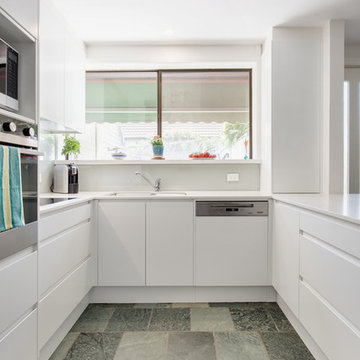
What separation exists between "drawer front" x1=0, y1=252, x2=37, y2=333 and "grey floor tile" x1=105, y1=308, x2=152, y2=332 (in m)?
0.80

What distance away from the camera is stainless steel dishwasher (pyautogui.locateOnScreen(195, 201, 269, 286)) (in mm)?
2273

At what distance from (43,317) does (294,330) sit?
1.59 m

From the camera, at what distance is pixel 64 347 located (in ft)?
5.69

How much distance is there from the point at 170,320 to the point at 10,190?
1.49 meters

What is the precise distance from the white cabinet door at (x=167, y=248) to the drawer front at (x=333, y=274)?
90 cm

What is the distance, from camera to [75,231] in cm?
193

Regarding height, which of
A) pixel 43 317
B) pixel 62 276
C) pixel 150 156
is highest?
pixel 150 156

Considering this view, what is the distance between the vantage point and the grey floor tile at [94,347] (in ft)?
5.41

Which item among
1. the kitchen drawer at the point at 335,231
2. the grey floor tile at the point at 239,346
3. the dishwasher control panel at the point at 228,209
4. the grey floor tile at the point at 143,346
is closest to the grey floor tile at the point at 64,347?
the grey floor tile at the point at 143,346

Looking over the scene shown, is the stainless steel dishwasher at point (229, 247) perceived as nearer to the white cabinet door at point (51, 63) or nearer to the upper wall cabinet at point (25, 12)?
the white cabinet door at point (51, 63)

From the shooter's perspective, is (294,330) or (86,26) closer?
(294,330)

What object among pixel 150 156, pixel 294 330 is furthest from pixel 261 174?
pixel 294 330

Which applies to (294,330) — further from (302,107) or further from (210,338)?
(302,107)

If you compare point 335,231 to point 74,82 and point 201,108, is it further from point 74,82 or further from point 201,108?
point 74,82
